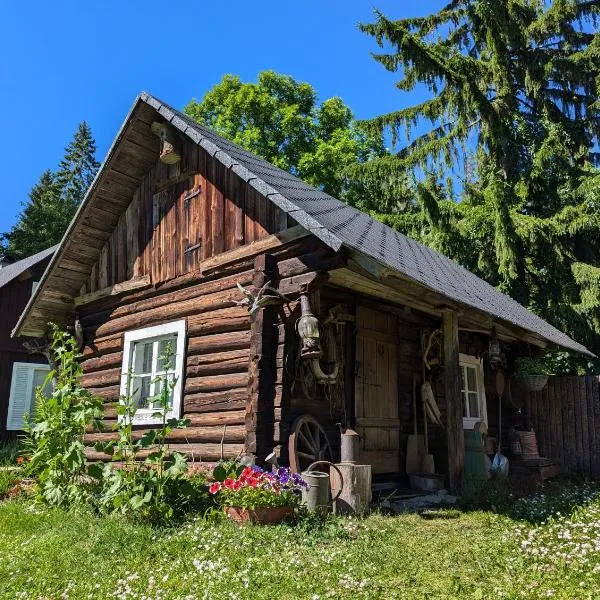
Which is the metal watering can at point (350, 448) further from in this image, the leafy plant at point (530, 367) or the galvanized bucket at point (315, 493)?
the leafy plant at point (530, 367)

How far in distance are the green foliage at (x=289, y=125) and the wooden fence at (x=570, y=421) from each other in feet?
50.5

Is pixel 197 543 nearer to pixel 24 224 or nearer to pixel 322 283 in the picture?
pixel 322 283

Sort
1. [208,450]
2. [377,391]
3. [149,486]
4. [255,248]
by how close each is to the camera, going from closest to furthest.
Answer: [149,486]
[208,450]
[255,248]
[377,391]

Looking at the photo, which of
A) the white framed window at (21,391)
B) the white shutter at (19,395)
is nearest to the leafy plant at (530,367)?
the white framed window at (21,391)

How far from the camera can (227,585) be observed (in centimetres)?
438

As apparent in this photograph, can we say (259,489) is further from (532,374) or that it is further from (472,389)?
(532,374)

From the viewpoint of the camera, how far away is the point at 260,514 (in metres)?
5.68

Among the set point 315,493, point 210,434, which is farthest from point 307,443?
point 210,434

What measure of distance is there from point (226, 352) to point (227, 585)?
13.0 feet

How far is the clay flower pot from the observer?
5.69 meters

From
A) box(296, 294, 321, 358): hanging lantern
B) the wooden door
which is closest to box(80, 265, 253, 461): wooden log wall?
box(296, 294, 321, 358): hanging lantern

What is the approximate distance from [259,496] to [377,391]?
3408mm

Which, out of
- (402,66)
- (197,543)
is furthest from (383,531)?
(402,66)

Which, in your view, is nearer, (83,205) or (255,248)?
(255,248)
